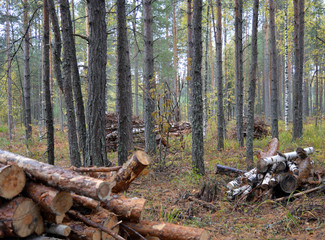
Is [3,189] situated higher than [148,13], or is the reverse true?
[148,13]

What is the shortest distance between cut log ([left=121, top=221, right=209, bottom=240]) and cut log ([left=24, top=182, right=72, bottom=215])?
0.85 meters

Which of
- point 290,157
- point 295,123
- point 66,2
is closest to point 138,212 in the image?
point 290,157

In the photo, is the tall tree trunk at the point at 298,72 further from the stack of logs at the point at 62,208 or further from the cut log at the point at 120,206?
the cut log at the point at 120,206

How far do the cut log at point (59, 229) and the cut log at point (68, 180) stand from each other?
44cm

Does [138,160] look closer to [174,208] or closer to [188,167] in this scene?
[174,208]

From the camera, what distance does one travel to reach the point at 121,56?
6.38 metres

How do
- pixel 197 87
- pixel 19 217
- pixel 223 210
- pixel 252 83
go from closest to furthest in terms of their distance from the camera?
pixel 19 217 < pixel 223 210 < pixel 197 87 < pixel 252 83

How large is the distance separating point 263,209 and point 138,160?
3166mm

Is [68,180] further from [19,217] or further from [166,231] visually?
[166,231]

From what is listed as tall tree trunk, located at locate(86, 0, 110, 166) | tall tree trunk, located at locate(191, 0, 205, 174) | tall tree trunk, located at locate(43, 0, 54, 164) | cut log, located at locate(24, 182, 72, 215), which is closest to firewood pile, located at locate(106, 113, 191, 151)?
tall tree trunk, located at locate(43, 0, 54, 164)

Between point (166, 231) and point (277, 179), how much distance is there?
3.35 meters

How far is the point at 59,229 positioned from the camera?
2471 millimetres

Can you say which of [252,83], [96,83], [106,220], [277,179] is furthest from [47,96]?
[277,179]

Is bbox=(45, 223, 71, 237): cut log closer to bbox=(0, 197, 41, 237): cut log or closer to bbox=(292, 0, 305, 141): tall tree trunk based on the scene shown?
bbox=(0, 197, 41, 237): cut log
